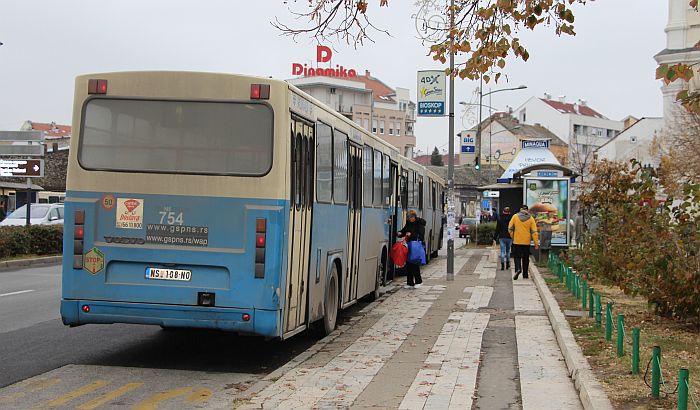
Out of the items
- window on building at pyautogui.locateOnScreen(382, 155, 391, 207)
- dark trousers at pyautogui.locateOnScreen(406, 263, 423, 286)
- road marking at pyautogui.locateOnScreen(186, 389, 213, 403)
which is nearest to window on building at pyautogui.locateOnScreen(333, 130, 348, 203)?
window on building at pyautogui.locateOnScreen(382, 155, 391, 207)

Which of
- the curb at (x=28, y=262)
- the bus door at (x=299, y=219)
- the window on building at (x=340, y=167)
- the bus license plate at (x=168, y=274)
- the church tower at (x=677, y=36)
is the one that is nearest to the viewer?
the bus license plate at (x=168, y=274)

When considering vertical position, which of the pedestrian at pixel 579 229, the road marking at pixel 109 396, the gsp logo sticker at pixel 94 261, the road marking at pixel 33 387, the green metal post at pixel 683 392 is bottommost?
the road marking at pixel 109 396

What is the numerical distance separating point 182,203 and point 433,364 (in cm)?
348

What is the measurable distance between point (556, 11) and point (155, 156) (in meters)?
4.96

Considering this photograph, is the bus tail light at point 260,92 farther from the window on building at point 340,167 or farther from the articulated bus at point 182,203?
the window on building at point 340,167

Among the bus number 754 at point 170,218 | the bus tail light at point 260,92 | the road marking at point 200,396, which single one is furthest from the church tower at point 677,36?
the road marking at point 200,396

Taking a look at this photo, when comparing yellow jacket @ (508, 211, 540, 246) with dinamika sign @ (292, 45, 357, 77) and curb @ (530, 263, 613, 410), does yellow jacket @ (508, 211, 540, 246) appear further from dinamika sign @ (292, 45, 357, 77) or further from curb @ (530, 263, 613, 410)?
dinamika sign @ (292, 45, 357, 77)

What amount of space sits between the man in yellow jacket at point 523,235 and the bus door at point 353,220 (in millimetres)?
8483

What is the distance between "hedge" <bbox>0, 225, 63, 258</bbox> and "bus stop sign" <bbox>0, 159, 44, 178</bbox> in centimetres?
393

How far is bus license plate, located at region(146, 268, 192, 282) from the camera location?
9.45 metres

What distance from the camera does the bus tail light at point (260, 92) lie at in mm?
9469

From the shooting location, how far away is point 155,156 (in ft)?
31.5

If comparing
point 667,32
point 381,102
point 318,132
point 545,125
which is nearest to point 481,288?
point 318,132

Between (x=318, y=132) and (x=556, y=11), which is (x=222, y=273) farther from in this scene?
(x=556, y=11)
